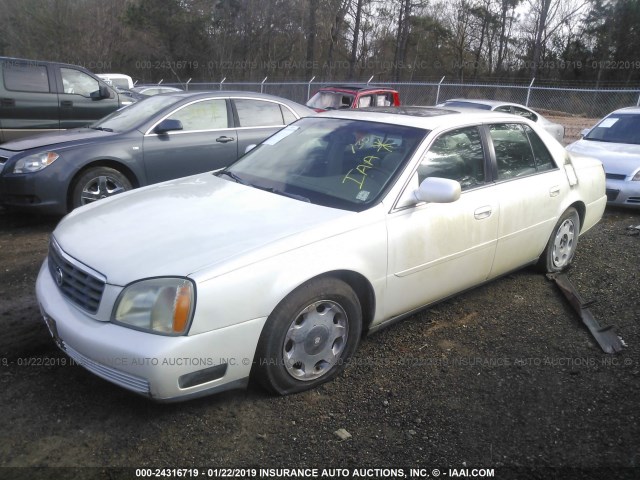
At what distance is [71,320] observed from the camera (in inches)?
107

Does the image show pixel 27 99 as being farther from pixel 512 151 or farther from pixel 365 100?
pixel 512 151

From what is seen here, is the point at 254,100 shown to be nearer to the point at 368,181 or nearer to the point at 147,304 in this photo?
the point at 368,181

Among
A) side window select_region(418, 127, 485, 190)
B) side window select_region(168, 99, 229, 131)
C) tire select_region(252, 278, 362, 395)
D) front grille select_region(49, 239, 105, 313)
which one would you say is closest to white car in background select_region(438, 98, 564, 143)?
side window select_region(168, 99, 229, 131)

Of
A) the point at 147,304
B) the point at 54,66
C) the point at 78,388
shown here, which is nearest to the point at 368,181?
the point at 147,304

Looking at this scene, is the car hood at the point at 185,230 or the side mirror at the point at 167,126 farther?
the side mirror at the point at 167,126

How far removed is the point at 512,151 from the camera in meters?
4.29

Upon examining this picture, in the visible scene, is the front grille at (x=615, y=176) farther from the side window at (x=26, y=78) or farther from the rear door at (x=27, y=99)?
the side window at (x=26, y=78)

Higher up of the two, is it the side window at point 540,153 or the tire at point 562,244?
the side window at point 540,153

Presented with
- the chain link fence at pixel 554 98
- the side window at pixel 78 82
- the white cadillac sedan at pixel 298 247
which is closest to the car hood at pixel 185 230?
Answer: the white cadillac sedan at pixel 298 247

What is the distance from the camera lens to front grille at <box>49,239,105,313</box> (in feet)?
8.77

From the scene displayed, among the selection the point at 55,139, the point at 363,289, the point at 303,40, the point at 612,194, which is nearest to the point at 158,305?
the point at 363,289

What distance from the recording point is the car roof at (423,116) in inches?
149

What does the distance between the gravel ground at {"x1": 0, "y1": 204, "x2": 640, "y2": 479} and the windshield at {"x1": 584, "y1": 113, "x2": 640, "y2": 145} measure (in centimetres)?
569

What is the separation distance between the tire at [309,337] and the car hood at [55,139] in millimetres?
4209
